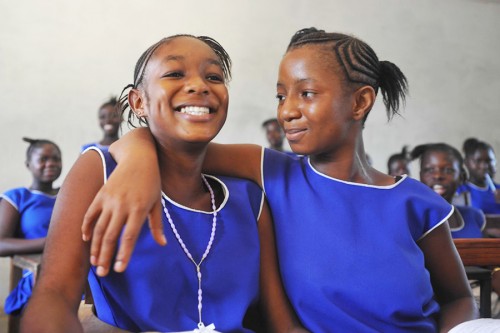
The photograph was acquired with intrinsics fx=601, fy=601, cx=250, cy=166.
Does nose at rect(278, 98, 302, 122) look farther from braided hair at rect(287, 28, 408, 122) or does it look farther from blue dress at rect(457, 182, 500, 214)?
blue dress at rect(457, 182, 500, 214)

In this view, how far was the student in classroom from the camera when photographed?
1323mm

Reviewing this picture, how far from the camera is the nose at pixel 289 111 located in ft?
4.64

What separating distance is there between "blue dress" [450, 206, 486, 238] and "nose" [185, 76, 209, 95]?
2.16 meters

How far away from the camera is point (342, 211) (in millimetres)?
1395

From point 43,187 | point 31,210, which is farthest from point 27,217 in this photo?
point 43,187

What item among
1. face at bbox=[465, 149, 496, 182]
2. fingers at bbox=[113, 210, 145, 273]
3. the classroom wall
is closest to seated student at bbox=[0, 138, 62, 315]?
the classroom wall

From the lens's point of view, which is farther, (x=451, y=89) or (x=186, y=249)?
(x=451, y=89)

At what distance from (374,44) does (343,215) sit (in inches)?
197

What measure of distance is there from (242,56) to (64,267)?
15.2 ft

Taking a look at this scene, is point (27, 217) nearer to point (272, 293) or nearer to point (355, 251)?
point (272, 293)

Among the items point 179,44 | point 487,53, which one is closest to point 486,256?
point 179,44

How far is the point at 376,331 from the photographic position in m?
1.32

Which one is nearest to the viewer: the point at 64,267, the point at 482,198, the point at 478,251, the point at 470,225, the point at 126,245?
the point at 126,245

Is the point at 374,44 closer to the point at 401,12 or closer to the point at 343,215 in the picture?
the point at 401,12
